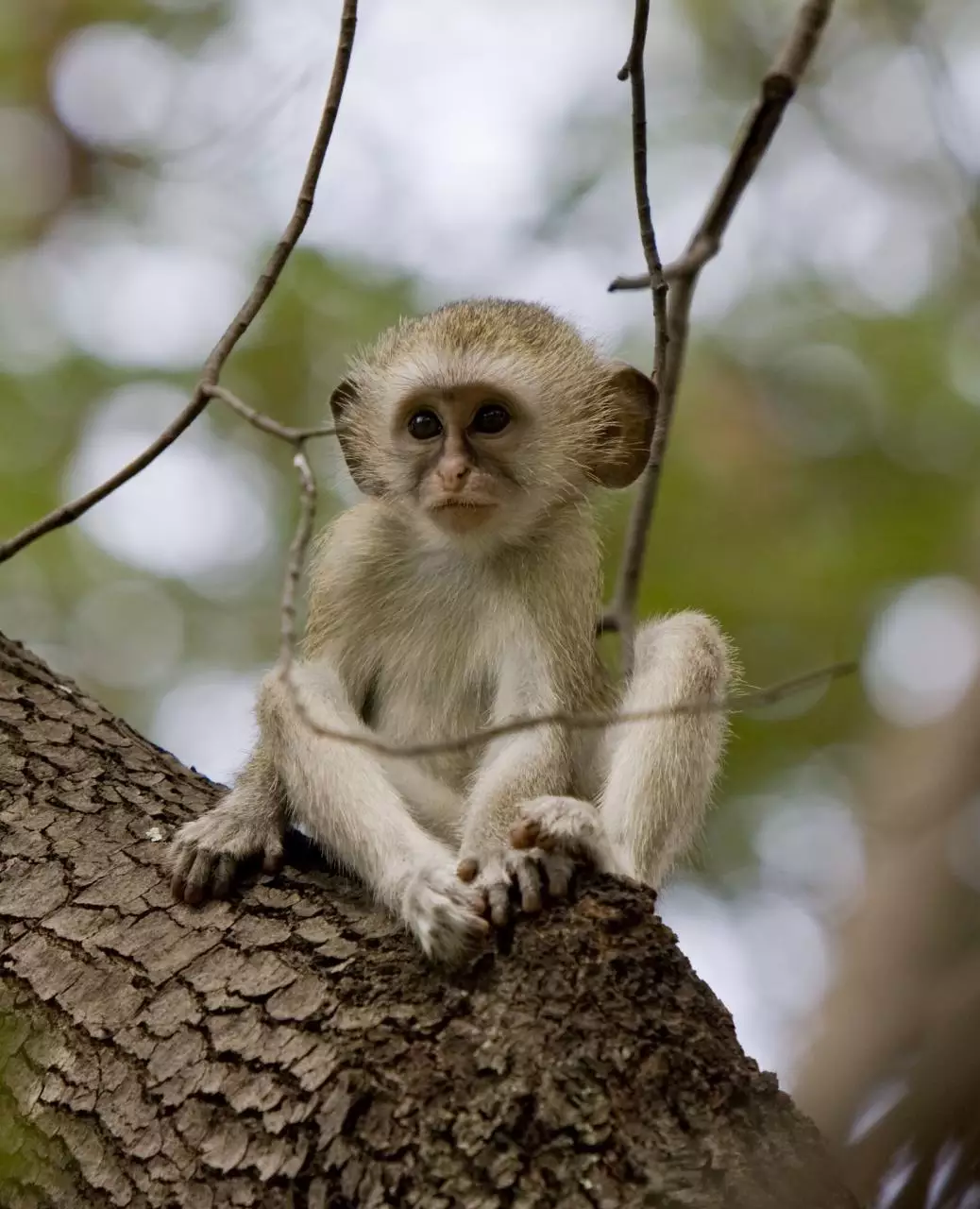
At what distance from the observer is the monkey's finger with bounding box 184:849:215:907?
4.97m

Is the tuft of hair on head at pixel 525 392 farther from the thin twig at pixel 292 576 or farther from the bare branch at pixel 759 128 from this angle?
the thin twig at pixel 292 576

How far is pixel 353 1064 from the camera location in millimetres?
4090

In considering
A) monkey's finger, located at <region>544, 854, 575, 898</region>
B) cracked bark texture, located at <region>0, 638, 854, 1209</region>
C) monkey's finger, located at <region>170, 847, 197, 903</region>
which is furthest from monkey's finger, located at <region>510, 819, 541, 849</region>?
monkey's finger, located at <region>170, 847, 197, 903</region>

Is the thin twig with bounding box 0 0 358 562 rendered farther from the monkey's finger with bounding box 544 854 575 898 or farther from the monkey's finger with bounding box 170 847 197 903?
the monkey's finger with bounding box 544 854 575 898

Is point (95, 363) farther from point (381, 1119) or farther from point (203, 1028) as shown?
point (381, 1119)

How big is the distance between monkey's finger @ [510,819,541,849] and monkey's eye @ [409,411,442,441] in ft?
7.77

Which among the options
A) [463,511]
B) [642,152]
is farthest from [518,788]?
[642,152]

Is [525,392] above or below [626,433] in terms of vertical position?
above

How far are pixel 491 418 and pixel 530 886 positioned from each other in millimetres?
2824

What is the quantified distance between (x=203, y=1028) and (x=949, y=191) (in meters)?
6.41

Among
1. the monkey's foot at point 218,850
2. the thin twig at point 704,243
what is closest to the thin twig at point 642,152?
the thin twig at point 704,243

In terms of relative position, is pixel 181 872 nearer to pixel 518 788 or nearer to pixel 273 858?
pixel 273 858

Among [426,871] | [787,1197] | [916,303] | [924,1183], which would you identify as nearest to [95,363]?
[916,303]

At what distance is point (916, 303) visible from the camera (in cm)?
859
